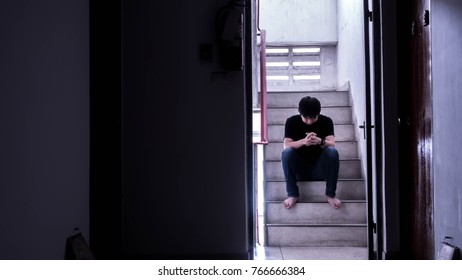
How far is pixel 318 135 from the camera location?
412 centimetres

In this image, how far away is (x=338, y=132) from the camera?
4992 millimetres

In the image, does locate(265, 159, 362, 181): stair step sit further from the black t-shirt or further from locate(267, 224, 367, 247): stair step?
locate(267, 224, 367, 247): stair step

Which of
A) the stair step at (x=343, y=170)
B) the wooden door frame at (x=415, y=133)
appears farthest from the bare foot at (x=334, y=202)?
the wooden door frame at (x=415, y=133)

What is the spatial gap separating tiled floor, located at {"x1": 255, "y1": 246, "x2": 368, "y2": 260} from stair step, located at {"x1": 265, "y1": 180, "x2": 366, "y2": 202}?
529 mm

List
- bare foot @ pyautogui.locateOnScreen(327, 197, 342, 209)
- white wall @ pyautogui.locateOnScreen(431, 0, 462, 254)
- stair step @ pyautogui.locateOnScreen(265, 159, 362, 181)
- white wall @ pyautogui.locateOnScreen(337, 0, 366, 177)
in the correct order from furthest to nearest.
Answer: white wall @ pyautogui.locateOnScreen(337, 0, 366, 177), stair step @ pyautogui.locateOnScreen(265, 159, 362, 181), bare foot @ pyautogui.locateOnScreen(327, 197, 342, 209), white wall @ pyautogui.locateOnScreen(431, 0, 462, 254)

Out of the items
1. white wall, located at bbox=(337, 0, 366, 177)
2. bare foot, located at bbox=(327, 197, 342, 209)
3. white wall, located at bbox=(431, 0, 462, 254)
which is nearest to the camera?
white wall, located at bbox=(431, 0, 462, 254)

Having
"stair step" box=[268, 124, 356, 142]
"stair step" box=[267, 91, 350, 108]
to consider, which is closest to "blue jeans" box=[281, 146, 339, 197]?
"stair step" box=[268, 124, 356, 142]

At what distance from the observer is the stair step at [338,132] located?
15.8 feet

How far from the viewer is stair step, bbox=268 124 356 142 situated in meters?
4.83

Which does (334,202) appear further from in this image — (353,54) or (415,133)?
(353,54)

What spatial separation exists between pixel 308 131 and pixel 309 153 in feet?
0.60
